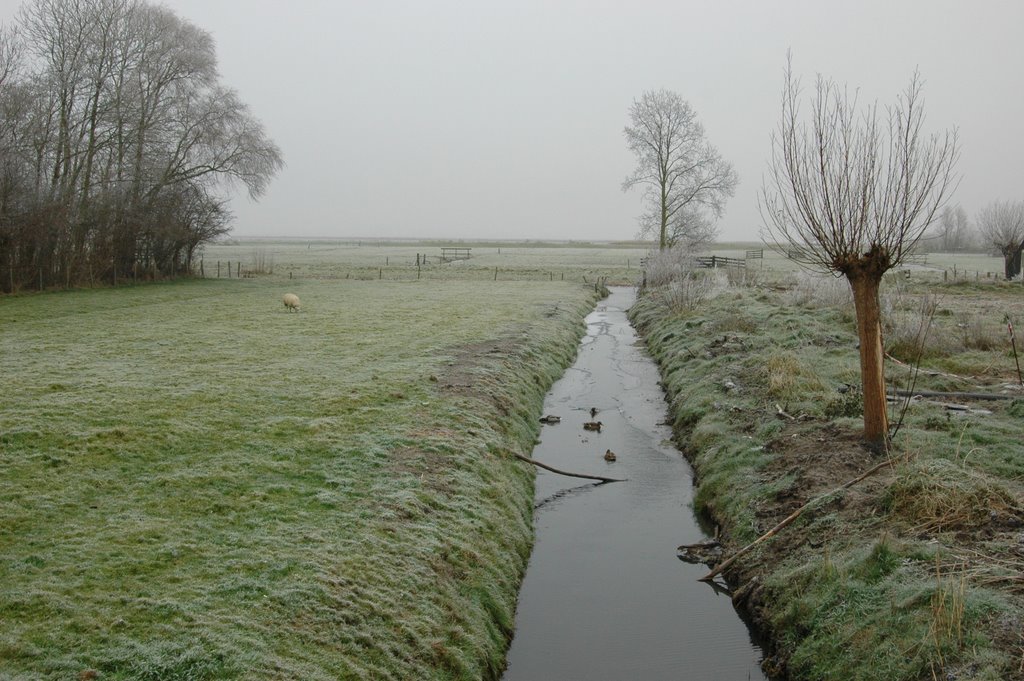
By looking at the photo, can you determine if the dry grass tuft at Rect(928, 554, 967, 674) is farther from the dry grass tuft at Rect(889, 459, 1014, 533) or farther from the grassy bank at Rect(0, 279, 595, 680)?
the grassy bank at Rect(0, 279, 595, 680)

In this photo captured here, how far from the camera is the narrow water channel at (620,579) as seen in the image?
8180 millimetres

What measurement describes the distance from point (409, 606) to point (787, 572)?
4.96 metres

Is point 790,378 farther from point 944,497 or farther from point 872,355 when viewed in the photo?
point 944,497

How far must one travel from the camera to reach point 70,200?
33.3 meters

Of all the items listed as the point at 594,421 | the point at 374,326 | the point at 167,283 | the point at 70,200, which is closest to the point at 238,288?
the point at 167,283

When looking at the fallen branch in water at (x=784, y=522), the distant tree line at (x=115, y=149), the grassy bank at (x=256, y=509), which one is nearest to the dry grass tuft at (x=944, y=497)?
the fallen branch in water at (x=784, y=522)

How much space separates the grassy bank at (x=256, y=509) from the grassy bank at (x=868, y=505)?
3648 mm

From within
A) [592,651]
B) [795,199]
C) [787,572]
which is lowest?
[592,651]

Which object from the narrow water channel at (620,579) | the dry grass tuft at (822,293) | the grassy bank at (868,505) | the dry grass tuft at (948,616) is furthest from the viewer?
the dry grass tuft at (822,293)

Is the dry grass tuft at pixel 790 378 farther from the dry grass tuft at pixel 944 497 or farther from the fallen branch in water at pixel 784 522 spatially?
the dry grass tuft at pixel 944 497

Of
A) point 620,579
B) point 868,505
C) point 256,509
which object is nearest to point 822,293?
point 868,505

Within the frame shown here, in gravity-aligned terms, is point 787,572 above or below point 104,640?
below

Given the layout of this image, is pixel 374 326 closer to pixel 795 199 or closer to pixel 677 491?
pixel 677 491

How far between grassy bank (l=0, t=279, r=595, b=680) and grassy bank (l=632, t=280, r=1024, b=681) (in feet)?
12.0
